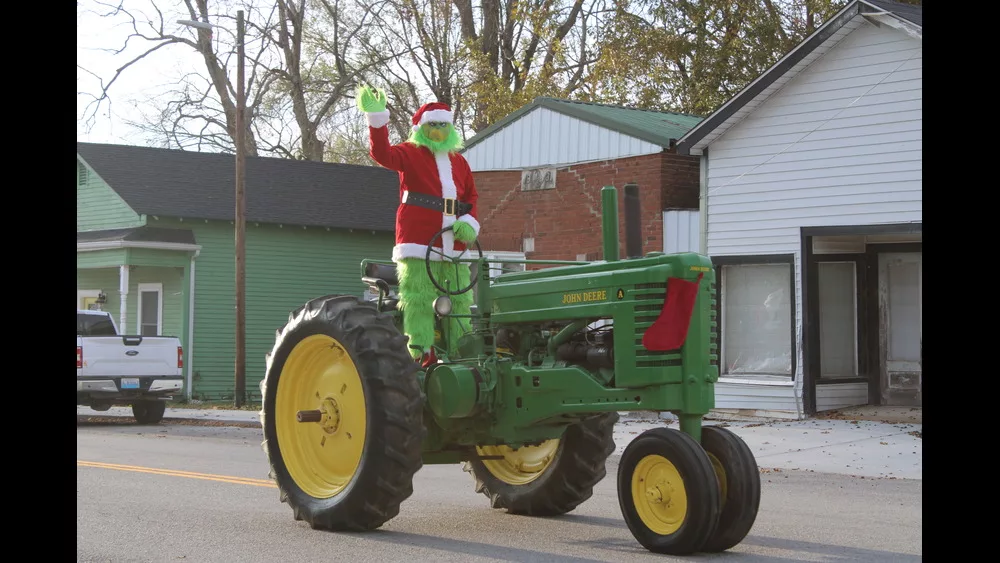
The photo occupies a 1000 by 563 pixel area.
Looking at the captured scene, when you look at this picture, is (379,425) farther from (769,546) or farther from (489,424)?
(769,546)

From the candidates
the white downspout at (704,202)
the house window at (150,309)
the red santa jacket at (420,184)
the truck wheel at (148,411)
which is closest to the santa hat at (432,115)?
the red santa jacket at (420,184)

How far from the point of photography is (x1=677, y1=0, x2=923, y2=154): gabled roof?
16.6 m

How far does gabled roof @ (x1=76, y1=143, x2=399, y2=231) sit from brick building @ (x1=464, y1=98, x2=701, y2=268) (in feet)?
28.4

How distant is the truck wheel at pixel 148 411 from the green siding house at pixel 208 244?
6745 mm

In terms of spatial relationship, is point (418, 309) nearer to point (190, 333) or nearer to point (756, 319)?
point (756, 319)

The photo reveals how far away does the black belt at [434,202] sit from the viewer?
862 cm

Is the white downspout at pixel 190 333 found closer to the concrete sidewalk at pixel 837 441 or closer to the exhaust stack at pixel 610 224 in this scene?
the concrete sidewalk at pixel 837 441

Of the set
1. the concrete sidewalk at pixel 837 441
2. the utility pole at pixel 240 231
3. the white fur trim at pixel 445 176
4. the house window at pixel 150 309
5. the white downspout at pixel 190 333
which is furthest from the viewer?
the house window at pixel 150 309

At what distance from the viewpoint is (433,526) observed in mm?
8125

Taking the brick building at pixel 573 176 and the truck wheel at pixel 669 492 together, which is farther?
the brick building at pixel 573 176

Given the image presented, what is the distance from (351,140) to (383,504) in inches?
1410

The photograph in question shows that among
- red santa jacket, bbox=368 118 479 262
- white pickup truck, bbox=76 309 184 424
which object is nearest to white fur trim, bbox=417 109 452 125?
red santa jacket, bbox=368 118 479 262

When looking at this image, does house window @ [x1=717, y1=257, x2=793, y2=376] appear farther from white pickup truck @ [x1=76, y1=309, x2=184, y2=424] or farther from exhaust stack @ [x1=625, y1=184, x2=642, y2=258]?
exhaust stack @ [x1=625, y1=184, x2=642, y2=258]
